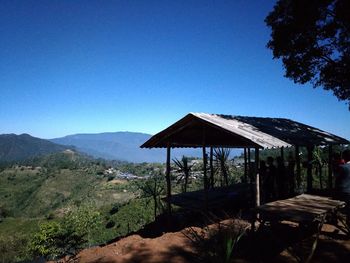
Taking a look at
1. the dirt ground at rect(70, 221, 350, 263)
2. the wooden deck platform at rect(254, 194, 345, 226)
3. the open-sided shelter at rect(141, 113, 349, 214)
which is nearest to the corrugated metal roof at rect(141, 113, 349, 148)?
the open-sided shelter at rect(141, 113, 349, 214)

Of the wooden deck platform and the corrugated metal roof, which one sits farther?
the corrugated metal roof

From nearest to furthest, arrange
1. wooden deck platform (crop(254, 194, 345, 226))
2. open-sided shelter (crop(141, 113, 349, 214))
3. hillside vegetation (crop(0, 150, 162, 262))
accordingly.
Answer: wooden deck platform (crop(254, 194, 345, 226))
open-sided shelter (crop(141, 113, 349, 214))
hillside vegetation (crop(0, 150, 162, 262))

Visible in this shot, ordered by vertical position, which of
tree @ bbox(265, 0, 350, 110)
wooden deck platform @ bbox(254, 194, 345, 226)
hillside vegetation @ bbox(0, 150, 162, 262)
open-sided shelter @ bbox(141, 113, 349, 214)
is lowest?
hillside vegetation @ bbox(0, 150, 162, 262)

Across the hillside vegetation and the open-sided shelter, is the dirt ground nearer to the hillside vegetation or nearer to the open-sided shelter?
the open-sided shelter

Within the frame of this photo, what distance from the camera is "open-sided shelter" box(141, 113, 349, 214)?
26.9 ft

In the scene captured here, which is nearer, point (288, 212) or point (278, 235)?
point (288, 212)

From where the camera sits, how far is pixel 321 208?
6117 millimetres

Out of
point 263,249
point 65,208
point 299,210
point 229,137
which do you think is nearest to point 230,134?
point 229,137

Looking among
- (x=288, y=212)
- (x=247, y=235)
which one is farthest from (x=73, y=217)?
(x=288, y=212)

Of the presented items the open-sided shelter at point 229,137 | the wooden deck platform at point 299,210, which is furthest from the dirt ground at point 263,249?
the open-sided shelter at point 229,137

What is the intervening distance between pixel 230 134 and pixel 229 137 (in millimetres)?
1649

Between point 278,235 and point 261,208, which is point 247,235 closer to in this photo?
point 278,235

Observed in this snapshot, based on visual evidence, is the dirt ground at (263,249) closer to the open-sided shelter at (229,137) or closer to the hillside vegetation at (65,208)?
the open-sided shelter at (229,137)

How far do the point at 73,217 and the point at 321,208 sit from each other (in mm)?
23264
